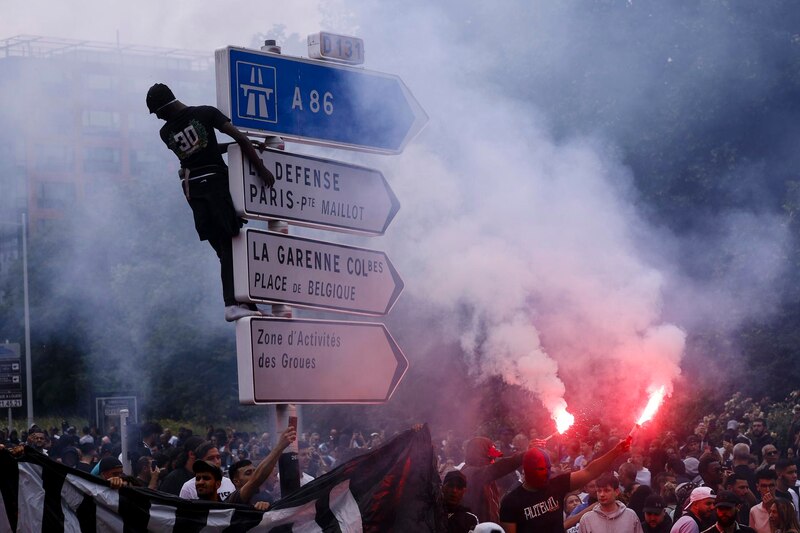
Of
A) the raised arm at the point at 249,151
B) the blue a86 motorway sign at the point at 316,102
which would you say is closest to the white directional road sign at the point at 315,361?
the raised arm at the point at 249,151

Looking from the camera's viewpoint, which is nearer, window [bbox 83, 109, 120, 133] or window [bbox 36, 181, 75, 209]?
window [bbox 36, 181, 75, 209]

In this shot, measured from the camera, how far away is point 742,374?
730 inches

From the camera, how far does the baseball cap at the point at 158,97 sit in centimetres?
488

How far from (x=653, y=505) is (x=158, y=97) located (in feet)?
16.1

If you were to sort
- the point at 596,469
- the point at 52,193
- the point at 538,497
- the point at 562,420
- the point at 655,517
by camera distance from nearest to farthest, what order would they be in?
the point at 538,497 < the point at 596,469 < the point at 655,517 < the point at 562,420 < the point at 52,193

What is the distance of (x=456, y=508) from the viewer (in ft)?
20.6

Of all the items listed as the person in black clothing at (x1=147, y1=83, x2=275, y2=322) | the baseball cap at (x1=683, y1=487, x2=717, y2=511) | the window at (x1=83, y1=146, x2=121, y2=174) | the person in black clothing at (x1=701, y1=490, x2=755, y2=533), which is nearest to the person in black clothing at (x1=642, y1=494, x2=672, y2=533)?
the baseball cap at (x1=683, y1=487, x2=717, y2=511)

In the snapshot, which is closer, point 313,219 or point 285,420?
point 285,420

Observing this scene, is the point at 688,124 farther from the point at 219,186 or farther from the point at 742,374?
the point at 219,186

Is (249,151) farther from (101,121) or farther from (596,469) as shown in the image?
(101,121)

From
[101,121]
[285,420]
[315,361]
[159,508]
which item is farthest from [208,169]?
[101,121]

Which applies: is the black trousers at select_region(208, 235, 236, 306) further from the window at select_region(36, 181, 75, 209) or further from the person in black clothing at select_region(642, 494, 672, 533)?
the window at select_region(36, 181, 75, 209)

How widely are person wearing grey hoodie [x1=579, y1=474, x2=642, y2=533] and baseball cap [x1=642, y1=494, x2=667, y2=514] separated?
645 mm

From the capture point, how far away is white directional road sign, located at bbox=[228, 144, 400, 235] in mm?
4773
